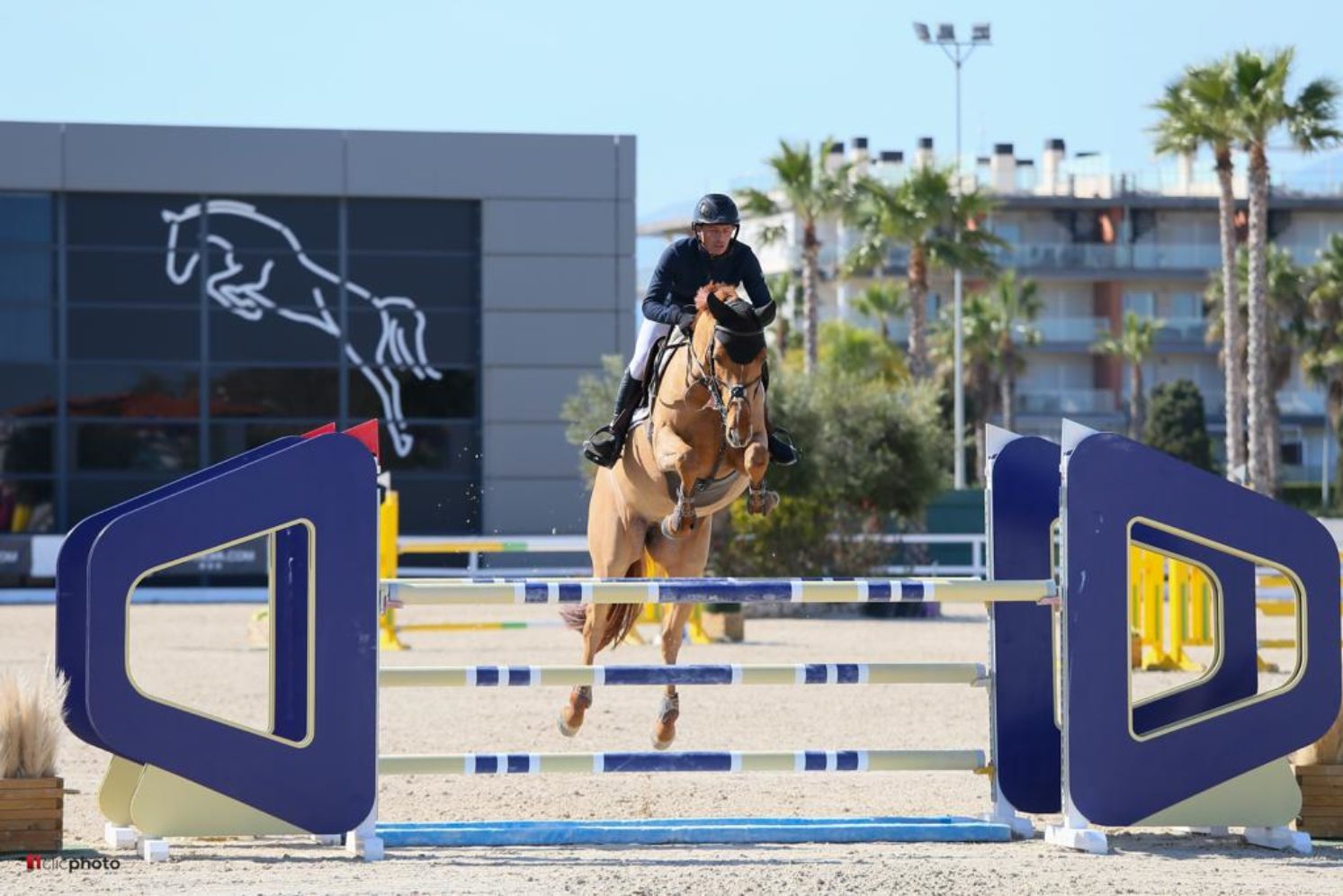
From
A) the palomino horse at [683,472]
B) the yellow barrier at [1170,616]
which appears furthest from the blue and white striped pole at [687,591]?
the yellow barrier at [1170,616]

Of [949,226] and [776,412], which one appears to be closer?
[776,412]

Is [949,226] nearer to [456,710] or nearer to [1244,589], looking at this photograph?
[456,710]

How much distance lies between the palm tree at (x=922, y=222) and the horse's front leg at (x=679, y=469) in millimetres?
32125

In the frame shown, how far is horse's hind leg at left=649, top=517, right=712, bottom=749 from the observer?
28.7 feet

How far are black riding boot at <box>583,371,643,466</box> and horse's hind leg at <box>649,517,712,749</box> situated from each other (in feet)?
1.51

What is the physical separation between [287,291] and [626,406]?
22.5 m

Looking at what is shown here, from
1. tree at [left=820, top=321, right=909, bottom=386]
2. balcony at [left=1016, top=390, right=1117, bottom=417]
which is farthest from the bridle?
balcony at [left=1016, top=390, right=1117, bottom=417]

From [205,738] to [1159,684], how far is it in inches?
384

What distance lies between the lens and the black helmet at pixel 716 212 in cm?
847

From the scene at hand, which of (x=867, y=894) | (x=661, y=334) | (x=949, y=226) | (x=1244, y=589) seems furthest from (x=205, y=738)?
(x=949, y=226)

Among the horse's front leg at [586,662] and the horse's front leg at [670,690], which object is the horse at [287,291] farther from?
the horse's front leg at [670,690]

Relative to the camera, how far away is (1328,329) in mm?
56469

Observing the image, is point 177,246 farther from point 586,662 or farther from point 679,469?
point 679,469

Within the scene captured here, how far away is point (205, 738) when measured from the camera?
6883 millimetres
